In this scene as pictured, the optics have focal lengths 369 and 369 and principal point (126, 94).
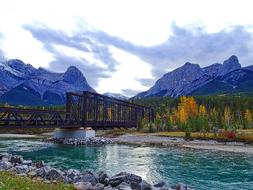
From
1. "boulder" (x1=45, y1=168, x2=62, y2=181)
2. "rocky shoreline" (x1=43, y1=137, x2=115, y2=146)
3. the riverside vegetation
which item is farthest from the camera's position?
the riverside vegetation

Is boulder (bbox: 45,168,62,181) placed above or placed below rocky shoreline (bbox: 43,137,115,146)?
below

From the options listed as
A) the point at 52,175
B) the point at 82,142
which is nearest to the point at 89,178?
the point at 52,175

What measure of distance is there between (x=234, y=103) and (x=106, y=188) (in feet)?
548

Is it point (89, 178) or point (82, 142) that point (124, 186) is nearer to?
point (89, 178)

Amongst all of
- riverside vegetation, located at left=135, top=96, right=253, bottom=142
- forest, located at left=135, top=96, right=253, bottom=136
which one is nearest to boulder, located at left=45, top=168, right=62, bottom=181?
riverside vegetation, located at left=135, top=96, right=253, bottom=142

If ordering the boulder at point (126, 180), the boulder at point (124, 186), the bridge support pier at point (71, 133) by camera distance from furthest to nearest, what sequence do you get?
1. the bridge support pier at point (71, 133)
2. the boulder at point (126, 180)
3. the boulder at point (124, 186)

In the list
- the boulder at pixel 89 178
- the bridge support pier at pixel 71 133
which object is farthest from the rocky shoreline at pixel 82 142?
the boulder at pixel 89 178

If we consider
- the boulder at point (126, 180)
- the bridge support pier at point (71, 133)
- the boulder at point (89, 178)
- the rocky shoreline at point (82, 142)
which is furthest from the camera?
the bridge support pier at point (71, 133)

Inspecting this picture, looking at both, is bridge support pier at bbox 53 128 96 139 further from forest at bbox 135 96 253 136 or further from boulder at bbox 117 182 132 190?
boulder at bbox 117 182 132 190

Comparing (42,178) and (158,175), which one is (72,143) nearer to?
(158,175)

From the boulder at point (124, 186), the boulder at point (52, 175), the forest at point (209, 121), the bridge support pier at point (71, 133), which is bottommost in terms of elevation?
the boulder at point (124, 186)

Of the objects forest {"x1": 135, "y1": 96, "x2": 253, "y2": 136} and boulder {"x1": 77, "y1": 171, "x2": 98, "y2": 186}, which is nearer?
boulder {"x1": 77, "y1": 171, "x2": 98, "y2": 186}

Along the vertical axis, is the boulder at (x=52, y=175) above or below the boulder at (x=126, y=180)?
above

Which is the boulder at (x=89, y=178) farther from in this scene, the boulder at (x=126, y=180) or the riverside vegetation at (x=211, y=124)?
the riverside vegetation at (x=211, y=124)
